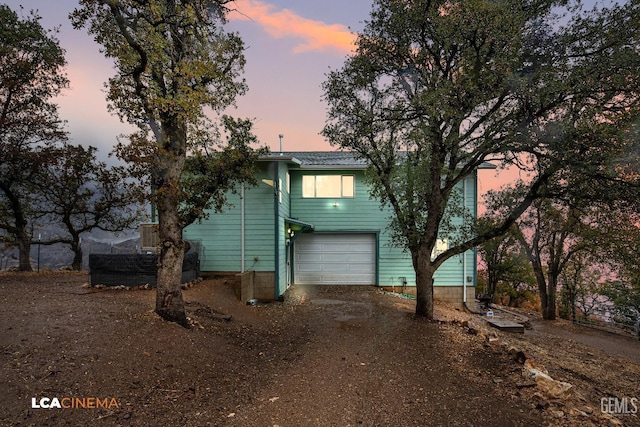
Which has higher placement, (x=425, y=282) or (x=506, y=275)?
(x=425, y=282)

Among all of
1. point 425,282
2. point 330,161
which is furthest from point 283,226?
point 425,282

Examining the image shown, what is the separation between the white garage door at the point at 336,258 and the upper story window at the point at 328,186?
1765mm

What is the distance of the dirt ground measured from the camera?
3.69 meters

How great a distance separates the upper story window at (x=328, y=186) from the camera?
1441 centimetres

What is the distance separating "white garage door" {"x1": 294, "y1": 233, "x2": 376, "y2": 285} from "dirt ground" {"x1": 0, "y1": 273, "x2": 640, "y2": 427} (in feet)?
21.0

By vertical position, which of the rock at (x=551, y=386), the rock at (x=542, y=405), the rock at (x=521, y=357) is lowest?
the rock at (x=521, y=357)

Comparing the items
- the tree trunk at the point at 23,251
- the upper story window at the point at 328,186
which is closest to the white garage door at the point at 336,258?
the upper story window at the point at 328,186

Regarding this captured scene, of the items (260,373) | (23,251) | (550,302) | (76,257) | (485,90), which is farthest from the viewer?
(76,257)

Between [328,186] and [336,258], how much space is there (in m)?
3.11

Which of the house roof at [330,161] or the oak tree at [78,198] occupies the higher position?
the house roof at [330,161]

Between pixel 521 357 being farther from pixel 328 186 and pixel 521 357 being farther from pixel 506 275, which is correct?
pixel 506 275

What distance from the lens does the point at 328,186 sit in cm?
1445

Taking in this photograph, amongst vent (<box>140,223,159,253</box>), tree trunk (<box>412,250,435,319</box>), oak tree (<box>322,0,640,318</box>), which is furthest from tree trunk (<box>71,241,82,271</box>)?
tree trunk (<box>412,250,435,319</box>)

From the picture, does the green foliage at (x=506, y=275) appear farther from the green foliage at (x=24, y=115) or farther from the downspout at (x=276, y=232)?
the green foliage at (x=24, y=115)
